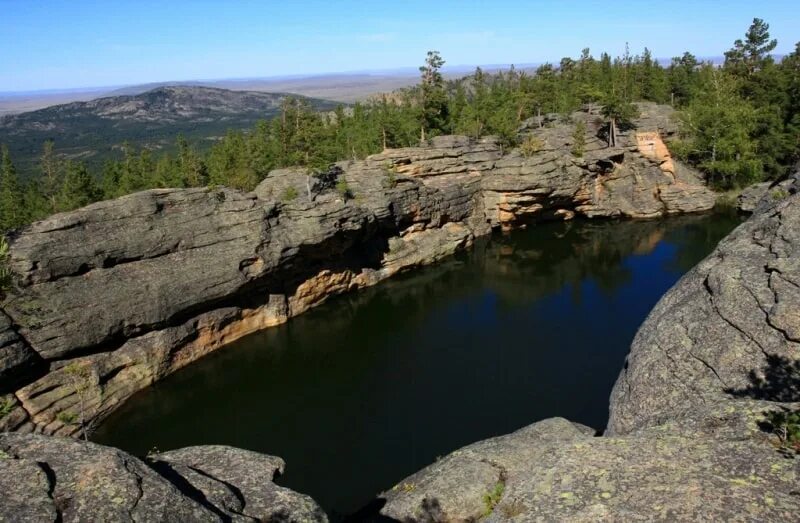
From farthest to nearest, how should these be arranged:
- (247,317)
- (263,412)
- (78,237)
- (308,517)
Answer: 1. (247,317)
2. (78,237)
3. (263,412)
4. (308,517)

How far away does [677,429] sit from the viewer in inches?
448

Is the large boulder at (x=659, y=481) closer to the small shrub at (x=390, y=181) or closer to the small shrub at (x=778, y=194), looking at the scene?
the small shrub at (x=778, y=194)

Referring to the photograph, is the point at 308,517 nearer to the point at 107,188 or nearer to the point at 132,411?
the point at 132,411

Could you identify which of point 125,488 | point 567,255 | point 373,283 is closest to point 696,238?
point 567,255

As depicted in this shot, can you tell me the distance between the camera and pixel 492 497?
14.1m

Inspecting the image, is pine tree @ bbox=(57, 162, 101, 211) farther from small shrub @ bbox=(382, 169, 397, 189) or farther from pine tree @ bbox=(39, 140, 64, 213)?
small shrub @ bbox=(382, 169, 397, 189)

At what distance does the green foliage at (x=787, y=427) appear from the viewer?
10023 mm

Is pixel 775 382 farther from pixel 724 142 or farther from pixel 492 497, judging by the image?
pixel 724 142

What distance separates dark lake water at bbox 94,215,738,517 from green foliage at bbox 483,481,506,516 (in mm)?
6285

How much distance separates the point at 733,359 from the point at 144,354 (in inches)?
1016

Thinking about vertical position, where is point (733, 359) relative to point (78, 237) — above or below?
below

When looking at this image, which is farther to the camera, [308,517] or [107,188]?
[107,188]

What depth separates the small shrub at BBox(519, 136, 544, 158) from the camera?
52312mm

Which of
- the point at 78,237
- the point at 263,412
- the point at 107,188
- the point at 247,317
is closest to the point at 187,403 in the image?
the point at 263,412
